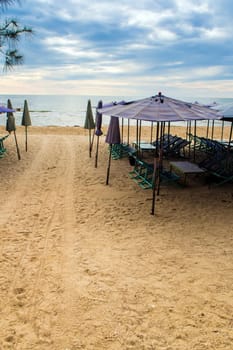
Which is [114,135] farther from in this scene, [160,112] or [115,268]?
[115,268]

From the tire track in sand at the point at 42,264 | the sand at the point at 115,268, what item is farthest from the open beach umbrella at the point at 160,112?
the tire track in sand at the point at 42,264

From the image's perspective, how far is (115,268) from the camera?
14.0ft

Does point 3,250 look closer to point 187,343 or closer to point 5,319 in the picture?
point 5,319

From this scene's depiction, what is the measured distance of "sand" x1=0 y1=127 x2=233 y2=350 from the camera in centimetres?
305

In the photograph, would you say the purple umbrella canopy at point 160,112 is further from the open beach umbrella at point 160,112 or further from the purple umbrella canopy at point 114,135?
the purple umbrella canopy at point 114,135

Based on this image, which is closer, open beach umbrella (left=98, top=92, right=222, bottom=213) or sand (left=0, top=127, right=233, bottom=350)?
sand (left=0, top=127, right=233, bottom=350)

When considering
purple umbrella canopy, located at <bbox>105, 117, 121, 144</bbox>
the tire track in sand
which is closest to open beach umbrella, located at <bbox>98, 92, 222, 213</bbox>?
the tire track in sand

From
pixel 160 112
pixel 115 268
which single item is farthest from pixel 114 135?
pixel 115 268

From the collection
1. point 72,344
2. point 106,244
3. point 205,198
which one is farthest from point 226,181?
point 72,344

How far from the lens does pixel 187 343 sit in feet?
9.52

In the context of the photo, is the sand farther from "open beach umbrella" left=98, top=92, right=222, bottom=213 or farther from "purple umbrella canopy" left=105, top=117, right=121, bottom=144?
"open beach umbrella" left=98, top=92, right=222, bottom=213

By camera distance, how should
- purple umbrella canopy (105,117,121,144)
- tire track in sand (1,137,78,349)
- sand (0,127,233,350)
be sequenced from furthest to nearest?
1. purple umbrella canopy (105,117,121,144)
2. tire track in sand (1,137,78,349)
3. sand (0,127,233,350)

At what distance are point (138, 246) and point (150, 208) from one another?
1.82 metres

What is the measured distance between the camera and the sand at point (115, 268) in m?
3.05
